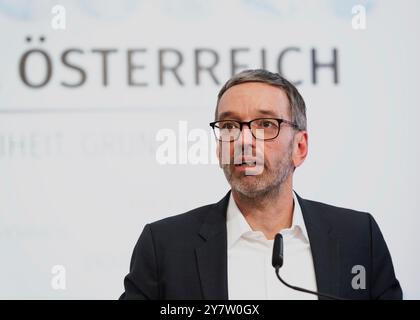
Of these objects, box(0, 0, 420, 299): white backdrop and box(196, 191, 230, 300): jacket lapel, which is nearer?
box(196, 191, 230, 300): jacket lapel

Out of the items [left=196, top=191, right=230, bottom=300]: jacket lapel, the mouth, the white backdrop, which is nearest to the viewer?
[left=196, top=191, right=230, bottom=300]: jacket lapel

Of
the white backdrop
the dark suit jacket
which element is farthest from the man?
the white backdrop

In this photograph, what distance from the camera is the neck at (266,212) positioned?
2.06 meters

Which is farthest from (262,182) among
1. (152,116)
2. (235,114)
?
(152,116)

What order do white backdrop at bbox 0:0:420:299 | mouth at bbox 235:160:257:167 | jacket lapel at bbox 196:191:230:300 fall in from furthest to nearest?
1. white backdrop at bbox 0:0:420:299
2. mouth at bbox 235:160:257:167
3. jacket lapel at bbox 196:191:230:300

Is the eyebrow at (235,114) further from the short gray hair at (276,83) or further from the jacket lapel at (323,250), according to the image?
the jacket lapel at (323,250)

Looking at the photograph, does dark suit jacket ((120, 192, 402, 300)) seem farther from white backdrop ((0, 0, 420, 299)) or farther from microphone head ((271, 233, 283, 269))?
white backdrop ((0, 0, 420, 299))

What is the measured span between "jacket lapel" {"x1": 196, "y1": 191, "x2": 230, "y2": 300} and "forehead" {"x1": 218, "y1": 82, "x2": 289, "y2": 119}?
0.34 m

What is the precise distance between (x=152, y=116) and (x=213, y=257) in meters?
0.88

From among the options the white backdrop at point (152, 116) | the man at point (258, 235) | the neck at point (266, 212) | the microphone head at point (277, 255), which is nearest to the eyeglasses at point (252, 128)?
the man at point (258, 235)

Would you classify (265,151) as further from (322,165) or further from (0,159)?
(0,159)

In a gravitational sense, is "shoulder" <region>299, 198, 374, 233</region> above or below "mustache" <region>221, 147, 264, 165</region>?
below

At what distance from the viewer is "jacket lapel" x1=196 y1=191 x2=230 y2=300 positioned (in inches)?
74.4
